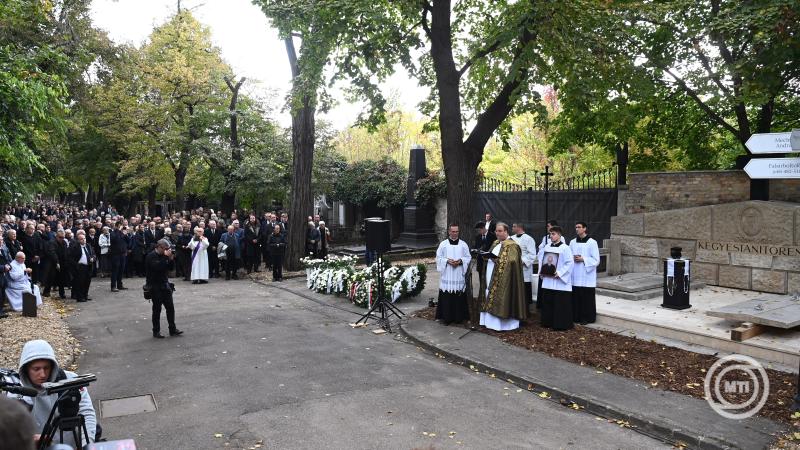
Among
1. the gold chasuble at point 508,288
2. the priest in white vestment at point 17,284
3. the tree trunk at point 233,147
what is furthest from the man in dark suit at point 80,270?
the tree trunk at point 233,147

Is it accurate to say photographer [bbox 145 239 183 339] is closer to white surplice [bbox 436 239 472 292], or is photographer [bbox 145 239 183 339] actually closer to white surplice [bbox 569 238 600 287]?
white surplice [bbox 436 239 472 292]

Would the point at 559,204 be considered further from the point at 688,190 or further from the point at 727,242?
the point at 727,242

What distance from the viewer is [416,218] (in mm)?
24047

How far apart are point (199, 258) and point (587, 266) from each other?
12.1 meters

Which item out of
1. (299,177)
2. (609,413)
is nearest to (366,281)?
(299,177)

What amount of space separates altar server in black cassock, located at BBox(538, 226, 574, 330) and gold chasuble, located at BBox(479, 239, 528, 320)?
0.42 meters

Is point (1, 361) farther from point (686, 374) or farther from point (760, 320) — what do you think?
point (760, 320)

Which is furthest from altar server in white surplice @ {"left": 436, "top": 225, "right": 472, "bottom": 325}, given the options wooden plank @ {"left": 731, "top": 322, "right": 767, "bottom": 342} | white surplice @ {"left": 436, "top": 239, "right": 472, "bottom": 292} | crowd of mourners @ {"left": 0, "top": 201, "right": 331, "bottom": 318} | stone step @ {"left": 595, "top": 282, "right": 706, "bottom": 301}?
crowd of mourners @ {"left": 0, "top": 201, "right": 331, "bottom": 318}

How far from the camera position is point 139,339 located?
36.0 feet

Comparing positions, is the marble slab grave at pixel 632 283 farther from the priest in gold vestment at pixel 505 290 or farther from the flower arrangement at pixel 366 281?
the flower arrangement at pixel 366 281

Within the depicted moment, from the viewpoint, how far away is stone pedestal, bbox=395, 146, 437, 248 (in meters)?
23.9

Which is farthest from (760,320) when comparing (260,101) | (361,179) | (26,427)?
(260,101)

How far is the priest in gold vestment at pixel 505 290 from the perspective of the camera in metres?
10.6

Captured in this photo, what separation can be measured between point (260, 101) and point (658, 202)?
23617 mm
